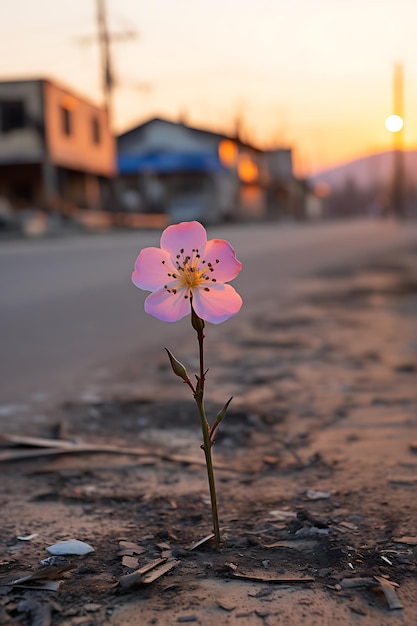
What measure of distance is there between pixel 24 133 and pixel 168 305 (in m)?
30.6

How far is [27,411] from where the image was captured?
3.57m

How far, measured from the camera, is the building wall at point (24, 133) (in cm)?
2991

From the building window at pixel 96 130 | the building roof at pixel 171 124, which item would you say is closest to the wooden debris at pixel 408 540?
the building window at pixel 96 130

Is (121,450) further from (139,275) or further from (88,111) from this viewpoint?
(88,111)

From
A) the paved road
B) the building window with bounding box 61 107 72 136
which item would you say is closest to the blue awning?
the building window with bounding box 61 107 72 136

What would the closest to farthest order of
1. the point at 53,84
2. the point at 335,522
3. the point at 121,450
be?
1. the point at 335,522
2. the point at 121,450
3. the point at 53,84

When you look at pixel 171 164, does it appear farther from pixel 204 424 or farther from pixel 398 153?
pixel 204 424

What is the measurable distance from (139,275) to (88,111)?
3445cm

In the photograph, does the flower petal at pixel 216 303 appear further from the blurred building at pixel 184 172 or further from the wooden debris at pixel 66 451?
the blurred building at pixel 184 172

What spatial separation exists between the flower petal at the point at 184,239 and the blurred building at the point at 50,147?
86.2 ft

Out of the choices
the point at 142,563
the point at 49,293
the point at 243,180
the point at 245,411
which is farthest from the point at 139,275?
the point at 243,180

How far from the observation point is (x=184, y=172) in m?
49.1

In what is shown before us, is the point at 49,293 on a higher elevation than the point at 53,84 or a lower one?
lower

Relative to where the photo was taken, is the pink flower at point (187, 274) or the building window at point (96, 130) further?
the building window at point (96, 130)
